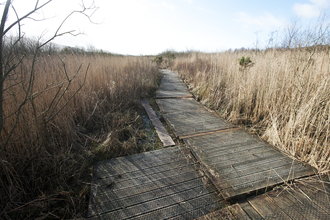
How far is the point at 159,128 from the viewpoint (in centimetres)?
277

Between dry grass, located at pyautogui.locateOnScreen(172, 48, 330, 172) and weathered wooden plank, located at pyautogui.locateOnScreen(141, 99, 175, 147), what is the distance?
4.31ft

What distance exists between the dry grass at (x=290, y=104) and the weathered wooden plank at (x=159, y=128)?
1315 millimetres

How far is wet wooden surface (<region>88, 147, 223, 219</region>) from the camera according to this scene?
131 centimetres

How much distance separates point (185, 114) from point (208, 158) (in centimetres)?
148

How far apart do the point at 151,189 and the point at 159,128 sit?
1317 mm


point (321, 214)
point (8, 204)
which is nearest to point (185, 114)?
point (321, 214)

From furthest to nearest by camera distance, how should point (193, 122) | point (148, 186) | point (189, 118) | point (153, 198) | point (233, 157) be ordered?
point (189, 118) → point (193, 122) → point (233, 157) → point (148, 186) → point (153, 198)

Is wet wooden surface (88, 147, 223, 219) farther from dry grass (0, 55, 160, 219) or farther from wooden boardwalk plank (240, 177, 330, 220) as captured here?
wooden boardwalk plank (240, 177, 330, 220)

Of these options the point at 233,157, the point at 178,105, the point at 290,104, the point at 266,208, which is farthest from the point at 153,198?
the point at 178,105

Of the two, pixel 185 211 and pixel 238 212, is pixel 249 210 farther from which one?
pixel 185 211

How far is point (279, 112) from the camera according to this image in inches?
100.0

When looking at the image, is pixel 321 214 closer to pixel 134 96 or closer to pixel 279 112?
pixel 279 112

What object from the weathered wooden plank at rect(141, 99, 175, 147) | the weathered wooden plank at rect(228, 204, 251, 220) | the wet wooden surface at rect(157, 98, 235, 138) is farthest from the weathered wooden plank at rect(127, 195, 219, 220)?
the wet wooden surface at rect(157, 98, 235, 138)

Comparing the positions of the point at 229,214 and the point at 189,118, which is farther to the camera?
the point at 189,118
